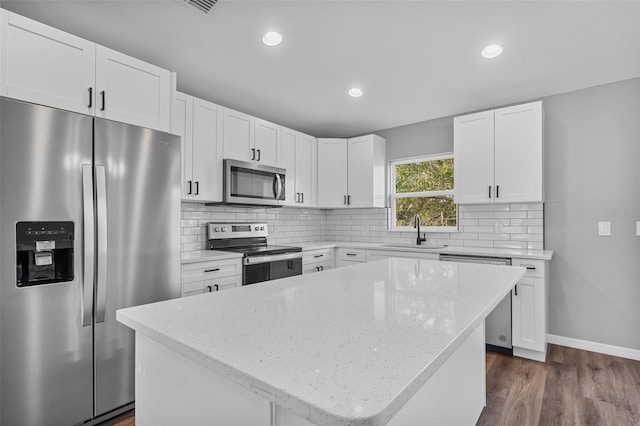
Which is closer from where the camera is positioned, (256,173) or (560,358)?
(560,358)

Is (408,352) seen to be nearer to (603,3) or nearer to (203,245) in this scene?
(603,3)

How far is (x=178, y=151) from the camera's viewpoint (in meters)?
2.26

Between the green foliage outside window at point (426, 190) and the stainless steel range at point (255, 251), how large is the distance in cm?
158

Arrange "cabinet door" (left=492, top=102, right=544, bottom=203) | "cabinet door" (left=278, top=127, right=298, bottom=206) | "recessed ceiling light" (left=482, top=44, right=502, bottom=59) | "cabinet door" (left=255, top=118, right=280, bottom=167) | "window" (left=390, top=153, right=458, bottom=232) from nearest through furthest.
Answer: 1. "recessed ceiling light" (left=482, top=44, right=502, bottom=59)
2. "cabinet door" (left=492, top=102, right=544, bottom=203)
3. "cabinet door" (left=255, top=118, right=280, bottom=167)
4. "cabinet door" (left=278, top=127, right=298, bottom=206)
5. "window" (left=390, top=153, right=458, bottom=232)

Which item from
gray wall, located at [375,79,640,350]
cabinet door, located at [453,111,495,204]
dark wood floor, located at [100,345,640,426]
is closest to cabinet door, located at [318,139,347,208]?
cabinet door, located at [453,111,495,204]

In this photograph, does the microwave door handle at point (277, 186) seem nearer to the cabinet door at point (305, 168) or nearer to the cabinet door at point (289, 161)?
the cabinet door at point (289, 161)

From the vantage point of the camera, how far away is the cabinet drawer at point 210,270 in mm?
2525

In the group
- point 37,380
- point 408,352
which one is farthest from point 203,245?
point 408,352

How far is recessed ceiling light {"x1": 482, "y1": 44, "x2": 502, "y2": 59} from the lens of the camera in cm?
234

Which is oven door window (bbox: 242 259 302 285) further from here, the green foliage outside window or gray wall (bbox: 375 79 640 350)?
gray wall (bbox: 375 79 640 350)

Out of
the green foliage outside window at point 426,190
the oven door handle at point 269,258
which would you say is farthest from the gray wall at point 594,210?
the oven door handle at point 269,258

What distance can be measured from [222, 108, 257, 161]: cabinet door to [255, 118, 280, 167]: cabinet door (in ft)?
0.22

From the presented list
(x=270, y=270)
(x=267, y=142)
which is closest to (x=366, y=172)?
(x=267, y=142)

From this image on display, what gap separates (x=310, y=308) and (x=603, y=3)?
2.38 m
